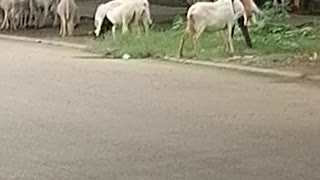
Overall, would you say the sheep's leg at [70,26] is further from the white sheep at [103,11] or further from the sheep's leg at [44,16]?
the sheep's leg at [44,16]

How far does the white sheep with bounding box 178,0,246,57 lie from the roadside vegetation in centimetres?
43

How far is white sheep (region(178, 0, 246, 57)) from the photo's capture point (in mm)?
16156

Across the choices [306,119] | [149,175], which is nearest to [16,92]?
[306,119]

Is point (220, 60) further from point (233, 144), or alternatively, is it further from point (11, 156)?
point (11, 156)

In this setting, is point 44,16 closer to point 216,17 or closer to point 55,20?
point 55,20

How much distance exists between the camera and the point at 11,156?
901cm

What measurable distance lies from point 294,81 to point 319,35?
16.2ft

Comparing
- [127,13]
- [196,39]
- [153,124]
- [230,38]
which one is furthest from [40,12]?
[153,124]

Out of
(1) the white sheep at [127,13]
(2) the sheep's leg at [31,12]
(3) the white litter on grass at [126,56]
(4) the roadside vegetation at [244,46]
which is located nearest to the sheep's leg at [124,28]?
(1) the white sheep at [127,13]

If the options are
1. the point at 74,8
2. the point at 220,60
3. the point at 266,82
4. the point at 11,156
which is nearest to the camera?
the point at 11,156

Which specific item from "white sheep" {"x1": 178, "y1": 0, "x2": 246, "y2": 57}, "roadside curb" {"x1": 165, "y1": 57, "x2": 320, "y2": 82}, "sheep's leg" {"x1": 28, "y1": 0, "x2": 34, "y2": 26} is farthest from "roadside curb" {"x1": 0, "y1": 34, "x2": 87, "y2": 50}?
"roadside curb" {"x1": 165, "y1": 57, "x2": 320, "y2": 82}

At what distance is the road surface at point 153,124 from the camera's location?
857 cm

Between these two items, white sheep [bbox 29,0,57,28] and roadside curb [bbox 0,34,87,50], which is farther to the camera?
white sheep [bbox 29,0,57,28]

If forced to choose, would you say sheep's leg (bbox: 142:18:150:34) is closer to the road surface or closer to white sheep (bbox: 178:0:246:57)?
white sheep (bbox: 178:0:246:57)
